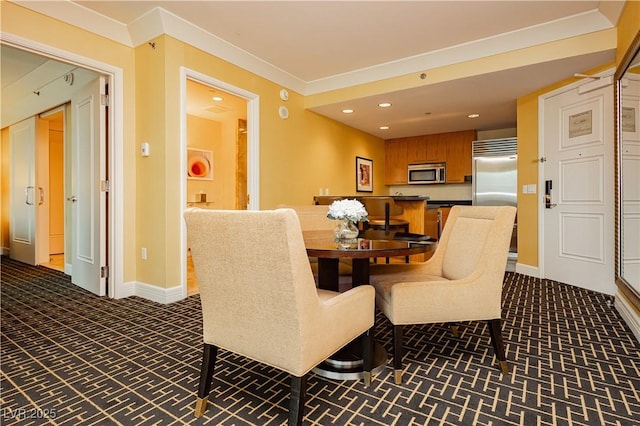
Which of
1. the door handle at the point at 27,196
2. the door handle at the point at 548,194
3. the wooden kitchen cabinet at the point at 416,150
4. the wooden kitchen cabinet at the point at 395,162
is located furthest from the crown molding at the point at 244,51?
the door handle at the point at 27,196

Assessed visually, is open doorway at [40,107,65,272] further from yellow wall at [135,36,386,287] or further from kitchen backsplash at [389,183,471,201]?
kitchen backsplash at [389,183,471,201]

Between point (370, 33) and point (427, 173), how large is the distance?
3.91 m

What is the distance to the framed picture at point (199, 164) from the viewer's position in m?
5.92

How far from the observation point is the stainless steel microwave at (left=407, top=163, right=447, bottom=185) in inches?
257

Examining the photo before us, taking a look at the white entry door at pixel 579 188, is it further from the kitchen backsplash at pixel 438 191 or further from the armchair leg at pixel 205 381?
the armchair leg at pixel 205 381

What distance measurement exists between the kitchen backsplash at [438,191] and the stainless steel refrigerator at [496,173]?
1202 mm

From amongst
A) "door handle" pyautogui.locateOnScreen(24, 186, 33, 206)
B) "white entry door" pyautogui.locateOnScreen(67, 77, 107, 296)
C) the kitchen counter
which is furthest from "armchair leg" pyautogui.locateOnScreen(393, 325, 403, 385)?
"door handle" pyautogui.locateOnScreen(24, 186, 33, 206)

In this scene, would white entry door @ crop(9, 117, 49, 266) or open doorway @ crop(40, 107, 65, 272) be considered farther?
open doorway @ crop(40, 107, 65, 272)

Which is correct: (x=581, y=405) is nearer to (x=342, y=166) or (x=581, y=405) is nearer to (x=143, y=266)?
(x=143, y=266)

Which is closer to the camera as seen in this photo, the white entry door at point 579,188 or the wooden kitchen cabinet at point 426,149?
the white entry door at point 579,188

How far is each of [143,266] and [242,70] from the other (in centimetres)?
233

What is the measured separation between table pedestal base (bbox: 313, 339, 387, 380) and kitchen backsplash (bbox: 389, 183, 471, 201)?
550 cm

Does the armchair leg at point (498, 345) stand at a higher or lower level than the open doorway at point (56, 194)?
lower

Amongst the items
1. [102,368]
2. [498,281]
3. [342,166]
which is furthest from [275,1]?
[342,166]
